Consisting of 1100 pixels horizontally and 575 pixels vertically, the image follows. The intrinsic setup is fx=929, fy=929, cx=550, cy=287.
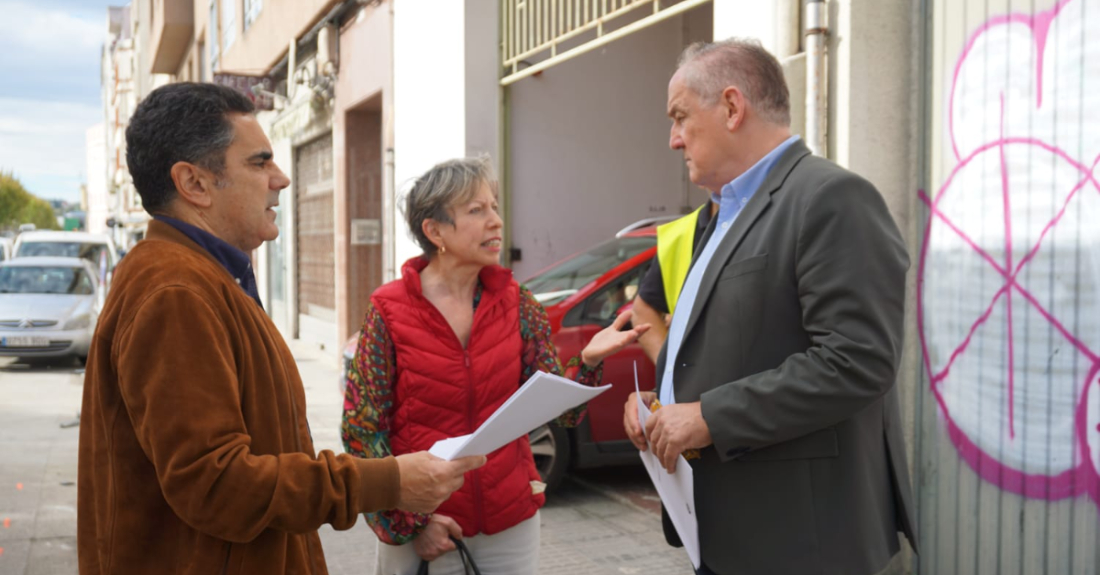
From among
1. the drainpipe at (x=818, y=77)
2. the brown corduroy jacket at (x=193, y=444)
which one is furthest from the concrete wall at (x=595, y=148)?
the brown corduroy jacket at (x=193, y=444)

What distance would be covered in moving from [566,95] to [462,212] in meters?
6.65

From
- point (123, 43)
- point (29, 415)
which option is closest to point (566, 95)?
point (29, 415)

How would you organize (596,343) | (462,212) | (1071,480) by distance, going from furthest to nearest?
(1071,480) → (462,212) → (596,343)

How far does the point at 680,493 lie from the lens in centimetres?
219

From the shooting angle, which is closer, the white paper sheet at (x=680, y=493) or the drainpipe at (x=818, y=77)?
the white paper sheet at (x=680, y=493)

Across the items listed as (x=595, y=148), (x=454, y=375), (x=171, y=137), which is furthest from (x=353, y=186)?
Result: (x=171, y=137)

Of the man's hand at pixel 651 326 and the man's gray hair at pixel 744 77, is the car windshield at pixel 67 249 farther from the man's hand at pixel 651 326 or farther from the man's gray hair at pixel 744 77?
the man's gray hair at pixel 744 77

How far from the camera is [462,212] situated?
286 centimetres

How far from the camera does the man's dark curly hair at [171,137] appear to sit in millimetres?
1857

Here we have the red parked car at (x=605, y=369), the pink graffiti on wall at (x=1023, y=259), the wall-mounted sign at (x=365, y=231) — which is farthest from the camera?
the wall-mounted sign at (x=365, y=231)

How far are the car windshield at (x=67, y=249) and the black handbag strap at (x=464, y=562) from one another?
1922 cm

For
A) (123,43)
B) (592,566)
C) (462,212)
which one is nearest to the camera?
(462,212)

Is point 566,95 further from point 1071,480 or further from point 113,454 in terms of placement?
point 113,454

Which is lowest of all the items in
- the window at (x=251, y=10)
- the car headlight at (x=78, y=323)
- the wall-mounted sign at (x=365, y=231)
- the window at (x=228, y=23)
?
the car headlight at (x=78, y=323)
